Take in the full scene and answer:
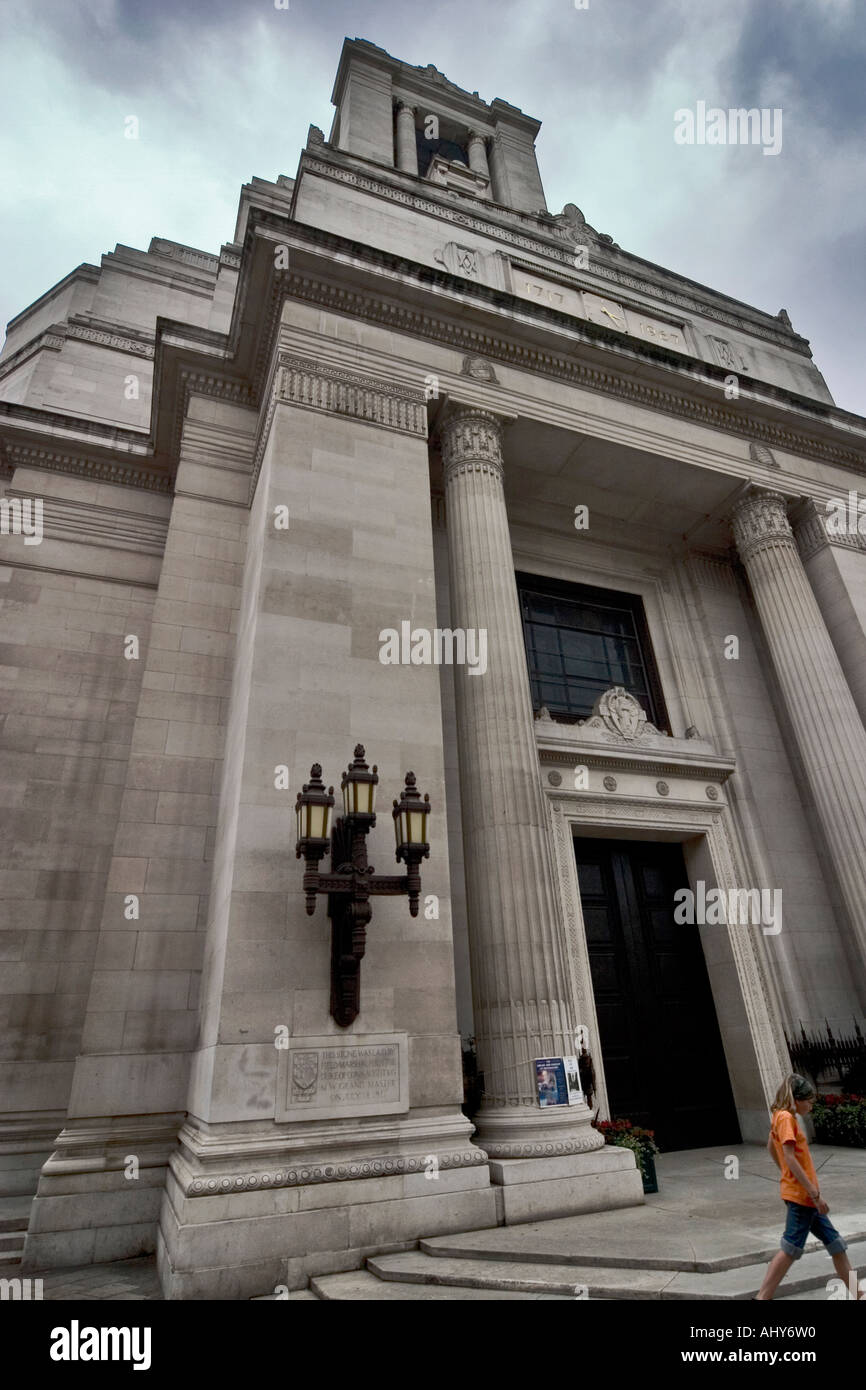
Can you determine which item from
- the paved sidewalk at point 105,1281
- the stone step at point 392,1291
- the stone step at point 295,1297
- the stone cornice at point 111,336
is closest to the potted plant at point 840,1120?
the stone step at point 392,1291

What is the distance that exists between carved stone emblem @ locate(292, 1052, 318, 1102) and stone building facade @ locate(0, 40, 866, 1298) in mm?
33

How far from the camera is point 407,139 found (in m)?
20.4

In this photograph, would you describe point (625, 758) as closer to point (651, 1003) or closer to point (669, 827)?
point (669, 827)

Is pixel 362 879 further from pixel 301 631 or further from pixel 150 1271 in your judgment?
pixel 150 1271

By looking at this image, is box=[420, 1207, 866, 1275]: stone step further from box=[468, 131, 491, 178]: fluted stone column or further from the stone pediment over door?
Result: box=[468, 131, 491, 178]: fluted stone column

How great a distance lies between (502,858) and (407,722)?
2201mm

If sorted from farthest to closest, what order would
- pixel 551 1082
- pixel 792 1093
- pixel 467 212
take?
pixel 467 212 → pixel 551 1082 → pixel 792 1093

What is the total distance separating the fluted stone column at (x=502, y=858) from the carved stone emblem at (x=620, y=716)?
3883 millimetres

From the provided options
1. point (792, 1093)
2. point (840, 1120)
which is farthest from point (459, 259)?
point (840, 1120)

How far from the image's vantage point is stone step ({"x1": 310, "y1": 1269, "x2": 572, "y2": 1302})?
534 cm

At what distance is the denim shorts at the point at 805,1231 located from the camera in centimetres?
469

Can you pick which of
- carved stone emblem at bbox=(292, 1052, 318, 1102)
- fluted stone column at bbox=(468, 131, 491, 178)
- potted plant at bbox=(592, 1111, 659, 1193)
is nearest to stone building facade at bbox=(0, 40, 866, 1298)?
carved stone emblem at bbox=(292, 1052, 318, 1102)

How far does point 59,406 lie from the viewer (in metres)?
18.1

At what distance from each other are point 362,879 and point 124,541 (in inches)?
400
